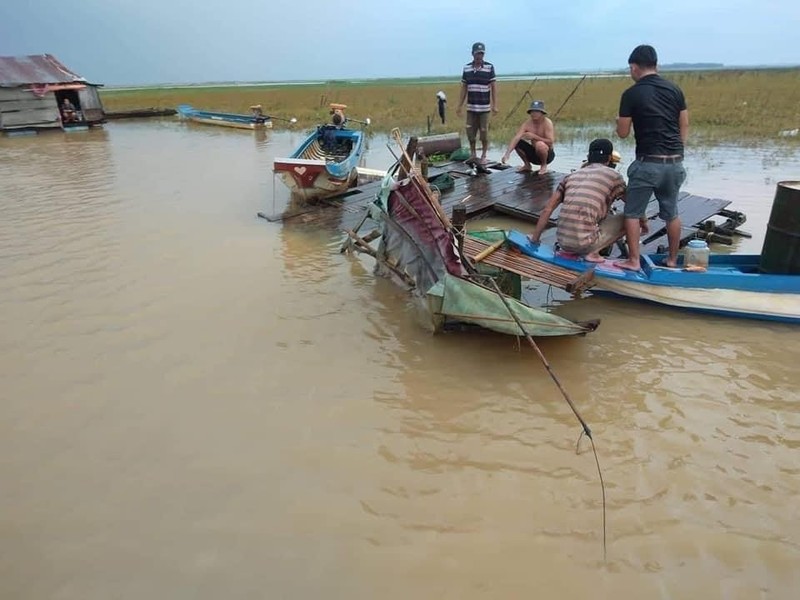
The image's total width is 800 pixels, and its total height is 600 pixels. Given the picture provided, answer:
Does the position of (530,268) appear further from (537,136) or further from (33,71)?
(33,71)

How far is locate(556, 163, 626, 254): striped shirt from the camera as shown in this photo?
16.3ft

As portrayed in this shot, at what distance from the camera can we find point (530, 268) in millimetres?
5082

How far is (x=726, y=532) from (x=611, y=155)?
359cm

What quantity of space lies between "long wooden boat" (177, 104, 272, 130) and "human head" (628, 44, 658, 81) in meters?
20.7

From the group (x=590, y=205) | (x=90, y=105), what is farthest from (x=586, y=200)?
(x=90, y=105)

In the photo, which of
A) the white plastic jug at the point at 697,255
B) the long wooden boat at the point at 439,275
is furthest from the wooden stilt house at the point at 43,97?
the white plastic jug at the point at 697,255

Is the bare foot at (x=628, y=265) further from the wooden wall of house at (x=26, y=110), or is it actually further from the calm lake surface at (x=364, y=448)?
the wooden wall of house at (x=26, y=110)

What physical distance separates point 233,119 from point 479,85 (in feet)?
58.5

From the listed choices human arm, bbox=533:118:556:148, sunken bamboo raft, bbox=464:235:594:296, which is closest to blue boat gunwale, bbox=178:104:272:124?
human arm, bbox=533:118:556:148

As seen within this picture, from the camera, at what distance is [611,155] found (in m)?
5.38

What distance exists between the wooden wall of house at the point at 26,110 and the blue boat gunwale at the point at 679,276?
82.4ft

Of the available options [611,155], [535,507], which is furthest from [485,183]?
[535,507]

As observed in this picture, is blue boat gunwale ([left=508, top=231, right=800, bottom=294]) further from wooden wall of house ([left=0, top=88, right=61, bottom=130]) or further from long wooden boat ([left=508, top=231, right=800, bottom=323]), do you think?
wooden wall of house ([left=0, top=88, right=61, bottom=130])

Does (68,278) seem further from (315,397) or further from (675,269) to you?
(675,269)
